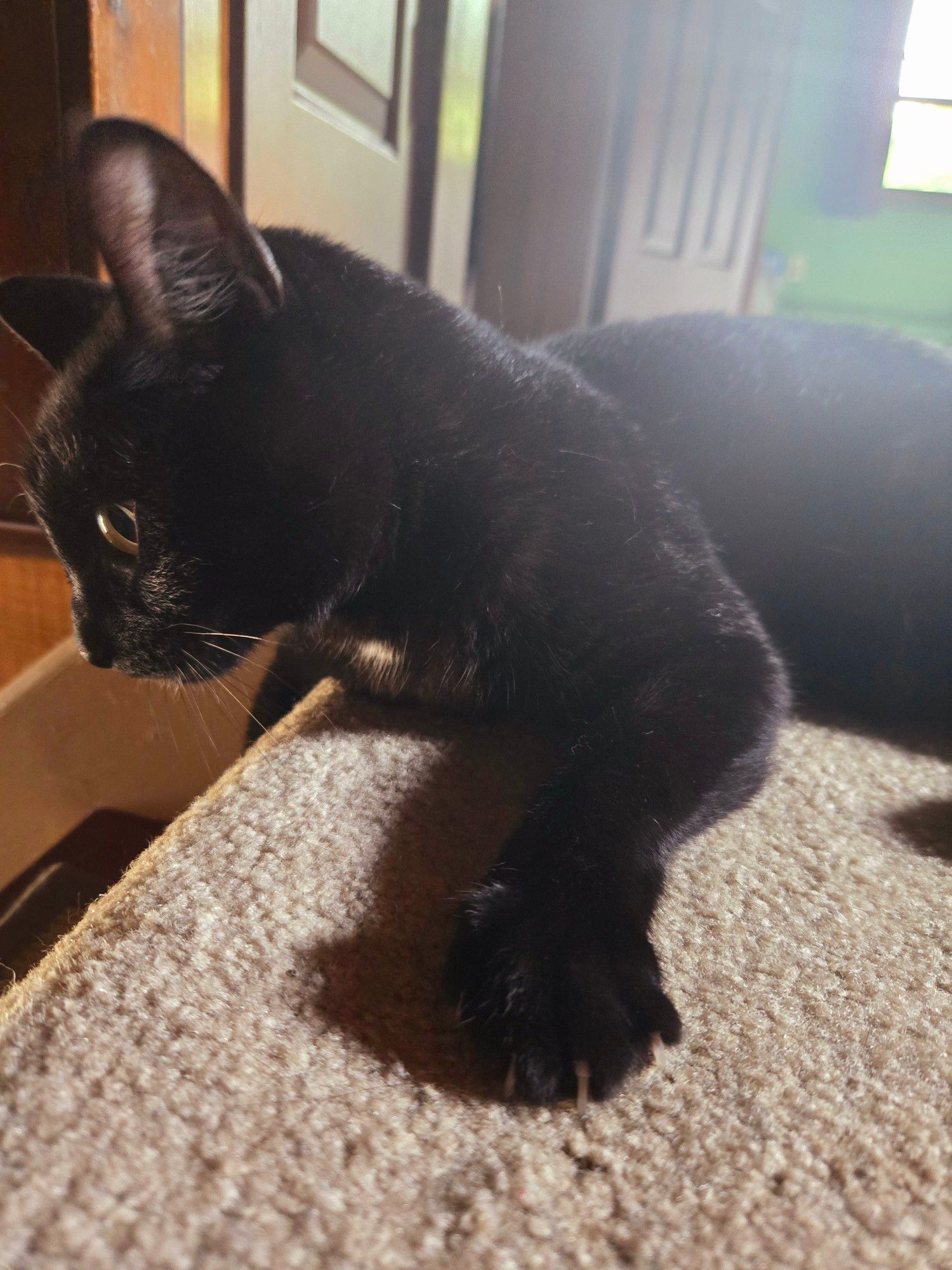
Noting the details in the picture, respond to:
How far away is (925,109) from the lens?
290cm

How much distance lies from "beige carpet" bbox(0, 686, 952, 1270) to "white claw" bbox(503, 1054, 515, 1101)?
0.04 feet

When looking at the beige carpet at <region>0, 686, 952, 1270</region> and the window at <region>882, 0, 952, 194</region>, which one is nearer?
the beige carpet at <region>0, 686, 952, 1270</region>

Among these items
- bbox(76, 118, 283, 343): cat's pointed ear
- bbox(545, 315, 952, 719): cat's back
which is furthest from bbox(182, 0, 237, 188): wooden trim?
bbox(545, 315, 952, 719): cat's back

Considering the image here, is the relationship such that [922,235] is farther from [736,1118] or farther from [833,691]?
[736,1118]

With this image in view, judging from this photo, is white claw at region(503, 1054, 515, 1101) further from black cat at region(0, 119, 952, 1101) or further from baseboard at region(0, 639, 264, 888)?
baseboard at region(0, 639, 264, 888)

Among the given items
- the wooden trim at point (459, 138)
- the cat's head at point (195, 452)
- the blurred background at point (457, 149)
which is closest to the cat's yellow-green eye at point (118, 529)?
the cat's head at point (195, 452)

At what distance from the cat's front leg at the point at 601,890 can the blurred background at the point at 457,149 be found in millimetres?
576

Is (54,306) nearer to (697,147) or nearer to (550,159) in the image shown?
(550,159)

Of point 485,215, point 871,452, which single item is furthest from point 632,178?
point 871,452

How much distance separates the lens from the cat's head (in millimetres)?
556

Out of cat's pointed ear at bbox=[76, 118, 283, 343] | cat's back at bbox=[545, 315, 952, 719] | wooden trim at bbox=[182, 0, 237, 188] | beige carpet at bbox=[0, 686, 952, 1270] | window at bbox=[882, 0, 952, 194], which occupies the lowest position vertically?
beige carpet at bbox=[0, 686, 952, 1270]

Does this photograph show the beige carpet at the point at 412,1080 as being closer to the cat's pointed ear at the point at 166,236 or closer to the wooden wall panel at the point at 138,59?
the cat's pointed ear at the point at 166,236

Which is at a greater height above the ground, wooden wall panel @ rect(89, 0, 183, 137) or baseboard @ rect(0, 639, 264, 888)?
wooden wall panel @ rect(89, 0, 183, 137)

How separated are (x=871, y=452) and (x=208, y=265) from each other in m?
0.69
